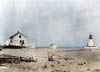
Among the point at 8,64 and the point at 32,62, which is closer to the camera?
the point at 8,64

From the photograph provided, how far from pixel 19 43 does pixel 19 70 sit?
238 ft

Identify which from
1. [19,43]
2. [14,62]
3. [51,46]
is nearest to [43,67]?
[14,62]

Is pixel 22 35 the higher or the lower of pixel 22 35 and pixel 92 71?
the higher

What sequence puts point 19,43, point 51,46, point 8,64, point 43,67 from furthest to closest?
1. point 51,46
2. point 19,43
3. point 8,64
4. point 43,67

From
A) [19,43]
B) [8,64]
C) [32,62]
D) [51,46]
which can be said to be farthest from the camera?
[51,46]

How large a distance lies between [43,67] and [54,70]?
4.02m

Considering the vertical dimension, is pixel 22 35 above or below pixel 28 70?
above

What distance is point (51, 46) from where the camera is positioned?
429 ft

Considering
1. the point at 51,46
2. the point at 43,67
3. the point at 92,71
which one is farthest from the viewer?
the point at 51,46

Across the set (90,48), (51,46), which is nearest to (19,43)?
(51,46)

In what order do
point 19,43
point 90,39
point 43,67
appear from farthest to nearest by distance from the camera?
point 19,43 < point 90,39 < point 43,67

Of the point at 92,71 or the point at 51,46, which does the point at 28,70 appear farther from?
the point at 51,46

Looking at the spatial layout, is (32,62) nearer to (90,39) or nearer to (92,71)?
(92,71)

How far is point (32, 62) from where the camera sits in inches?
2292
